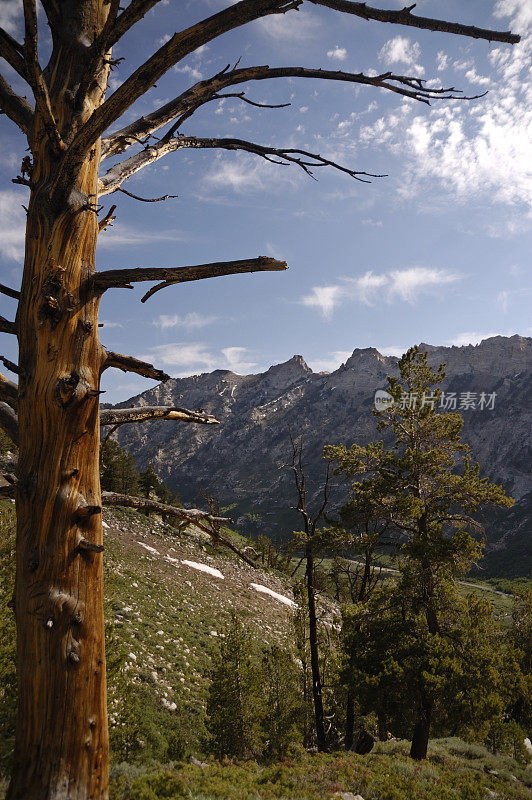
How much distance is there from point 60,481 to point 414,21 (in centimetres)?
326

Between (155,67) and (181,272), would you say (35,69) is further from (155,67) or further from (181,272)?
(181,272)

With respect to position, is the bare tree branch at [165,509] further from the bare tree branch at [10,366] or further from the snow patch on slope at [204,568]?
the snow patch on slope at [204,568]

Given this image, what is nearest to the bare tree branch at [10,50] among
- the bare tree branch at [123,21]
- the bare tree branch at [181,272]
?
the bare tree branch at [123,21]

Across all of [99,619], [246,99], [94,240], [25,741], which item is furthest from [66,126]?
[25,741]

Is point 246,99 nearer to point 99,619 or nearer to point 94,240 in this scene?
point 94,240

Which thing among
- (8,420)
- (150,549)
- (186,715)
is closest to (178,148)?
(8,420)

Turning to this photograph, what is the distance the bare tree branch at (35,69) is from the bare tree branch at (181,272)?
0.75m

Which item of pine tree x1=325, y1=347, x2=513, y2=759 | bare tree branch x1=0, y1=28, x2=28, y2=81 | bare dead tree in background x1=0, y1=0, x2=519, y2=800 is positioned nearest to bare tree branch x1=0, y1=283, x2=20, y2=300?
bare dead tree in background x1=0, y1=0, x2=519, y2=800

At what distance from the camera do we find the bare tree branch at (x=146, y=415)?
295cm

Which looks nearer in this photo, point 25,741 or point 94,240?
point 25,741

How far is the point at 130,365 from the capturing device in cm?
277

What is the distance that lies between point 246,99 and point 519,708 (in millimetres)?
36336

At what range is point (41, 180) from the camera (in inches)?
97.1

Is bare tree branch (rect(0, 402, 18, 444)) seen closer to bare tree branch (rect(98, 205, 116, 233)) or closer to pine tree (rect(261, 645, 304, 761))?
bare tree branch (rect(98, 205, 116, 233))
